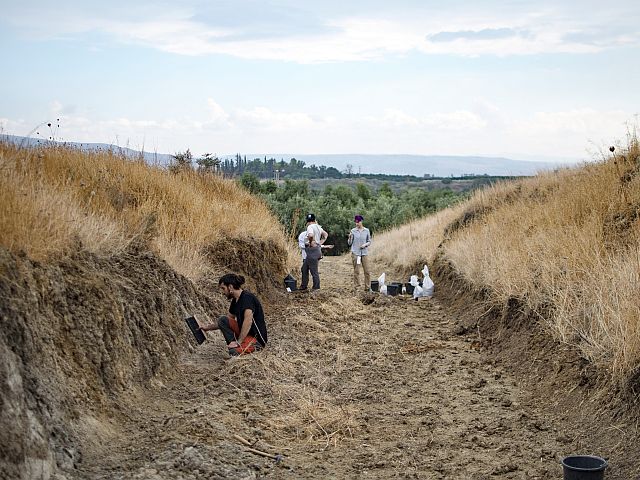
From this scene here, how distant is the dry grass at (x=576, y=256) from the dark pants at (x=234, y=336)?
390 centimetres

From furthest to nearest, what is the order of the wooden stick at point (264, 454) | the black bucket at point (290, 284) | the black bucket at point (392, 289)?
the black bucket at point (392, 289)
the black bucket at point (290, 284)
the wooden stick at point (264, 454)

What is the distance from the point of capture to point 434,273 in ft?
66.7

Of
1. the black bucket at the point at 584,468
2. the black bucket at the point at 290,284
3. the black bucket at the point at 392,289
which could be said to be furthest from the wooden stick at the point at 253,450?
the black bucket at the point at 392,289

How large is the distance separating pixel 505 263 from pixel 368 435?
21.7 ft

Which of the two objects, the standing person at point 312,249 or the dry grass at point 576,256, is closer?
the dry grass at point 576,256

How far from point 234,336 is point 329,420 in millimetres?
2669

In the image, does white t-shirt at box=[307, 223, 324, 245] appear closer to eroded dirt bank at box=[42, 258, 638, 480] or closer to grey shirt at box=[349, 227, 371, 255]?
grey shirt at box=[349, 227, 371, 255]

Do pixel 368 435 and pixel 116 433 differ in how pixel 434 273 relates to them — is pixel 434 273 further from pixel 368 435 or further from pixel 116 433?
pixel 116 433

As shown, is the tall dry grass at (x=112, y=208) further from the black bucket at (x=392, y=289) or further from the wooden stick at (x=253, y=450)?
the black bucket at (x=392, y=289)

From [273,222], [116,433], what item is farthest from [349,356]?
[273,222]

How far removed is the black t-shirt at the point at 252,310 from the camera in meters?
9.97

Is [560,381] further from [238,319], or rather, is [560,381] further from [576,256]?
[238,319]

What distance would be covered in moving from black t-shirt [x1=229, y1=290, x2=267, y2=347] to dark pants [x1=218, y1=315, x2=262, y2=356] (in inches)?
4.2

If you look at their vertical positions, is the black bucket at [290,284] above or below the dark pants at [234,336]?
below
